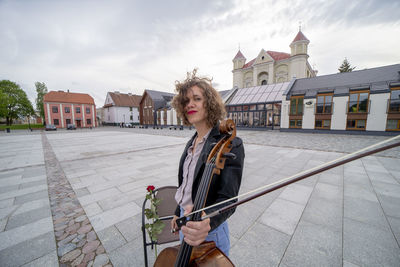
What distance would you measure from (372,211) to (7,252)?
602 cm

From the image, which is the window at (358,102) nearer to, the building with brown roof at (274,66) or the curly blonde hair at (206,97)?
the building with brown roof at (274,66)

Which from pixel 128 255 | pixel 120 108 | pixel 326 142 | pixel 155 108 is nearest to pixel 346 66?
pixel 326 142

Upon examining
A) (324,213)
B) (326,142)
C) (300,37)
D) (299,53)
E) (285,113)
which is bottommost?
(324,213)

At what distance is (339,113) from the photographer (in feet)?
51.0

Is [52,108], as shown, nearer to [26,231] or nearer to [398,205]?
[26,231]

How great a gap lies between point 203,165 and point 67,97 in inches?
1901

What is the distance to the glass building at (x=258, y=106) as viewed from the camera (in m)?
20.0

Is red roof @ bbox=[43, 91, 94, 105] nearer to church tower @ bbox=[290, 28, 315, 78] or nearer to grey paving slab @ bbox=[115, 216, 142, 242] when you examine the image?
grey paving slab @ bbox=[115, 216, 142, 242]

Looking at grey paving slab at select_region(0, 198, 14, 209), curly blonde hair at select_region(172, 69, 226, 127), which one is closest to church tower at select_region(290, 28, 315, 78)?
curly blonde hair at select_region(172, 69, 226, 127)

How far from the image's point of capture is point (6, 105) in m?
33.9

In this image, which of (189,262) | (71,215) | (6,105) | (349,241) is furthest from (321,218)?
(6,105)

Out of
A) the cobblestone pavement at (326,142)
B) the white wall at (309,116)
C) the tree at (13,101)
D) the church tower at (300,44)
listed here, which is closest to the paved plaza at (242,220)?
the cobblestone pavement at (326,142)

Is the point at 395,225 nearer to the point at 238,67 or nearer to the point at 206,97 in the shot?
the point at 206,97

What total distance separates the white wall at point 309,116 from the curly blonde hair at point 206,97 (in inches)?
750
